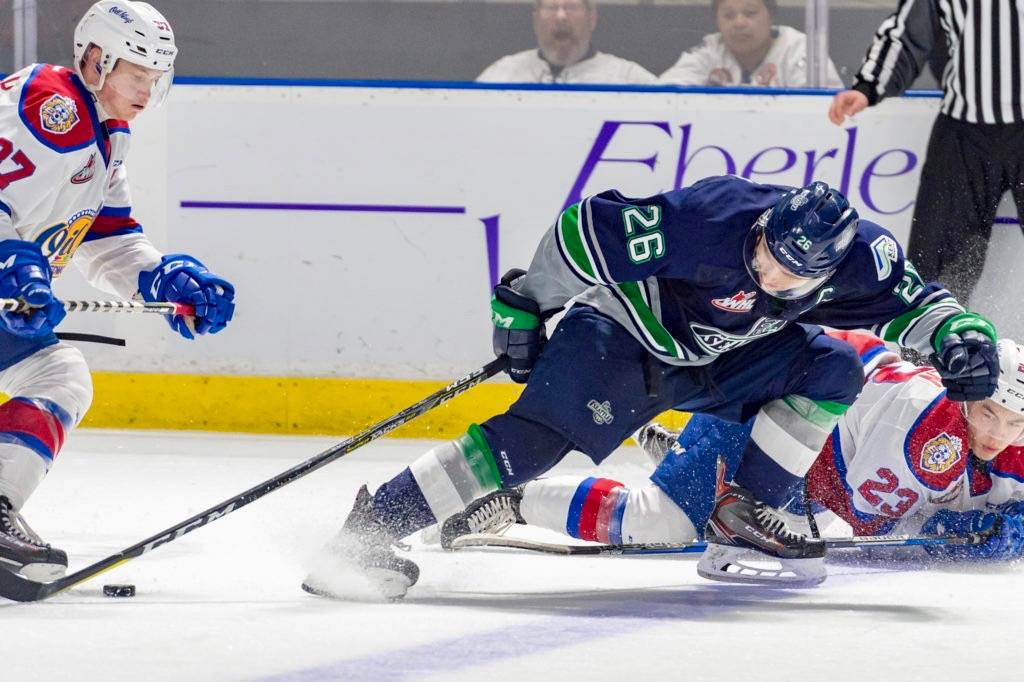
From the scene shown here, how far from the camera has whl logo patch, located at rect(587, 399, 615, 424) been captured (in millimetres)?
2750

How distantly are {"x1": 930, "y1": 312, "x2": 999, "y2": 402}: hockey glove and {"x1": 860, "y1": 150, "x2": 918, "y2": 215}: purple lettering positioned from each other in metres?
1.94

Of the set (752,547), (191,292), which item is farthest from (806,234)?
(191,292)

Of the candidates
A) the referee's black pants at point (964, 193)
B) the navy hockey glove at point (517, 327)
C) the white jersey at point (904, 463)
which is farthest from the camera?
the referee's black pants at point (964, 193)

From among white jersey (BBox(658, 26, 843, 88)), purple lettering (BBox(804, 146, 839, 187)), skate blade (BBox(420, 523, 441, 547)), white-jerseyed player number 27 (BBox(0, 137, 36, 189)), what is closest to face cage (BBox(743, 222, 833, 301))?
skate blade (BBox(420, 523, 441, 547))

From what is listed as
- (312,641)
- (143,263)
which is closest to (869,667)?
(312,641)

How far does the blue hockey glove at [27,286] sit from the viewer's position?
2609 millimetres

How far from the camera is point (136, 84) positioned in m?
2.95

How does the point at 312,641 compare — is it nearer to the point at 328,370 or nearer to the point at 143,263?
the point at 143,263

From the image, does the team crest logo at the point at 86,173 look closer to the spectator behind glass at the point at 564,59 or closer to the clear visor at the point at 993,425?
the clear visor at the point at 993,425

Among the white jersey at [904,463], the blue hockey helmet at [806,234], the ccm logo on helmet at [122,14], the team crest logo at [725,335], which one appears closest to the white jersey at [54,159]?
the ccm logo on helmet at [122,14]

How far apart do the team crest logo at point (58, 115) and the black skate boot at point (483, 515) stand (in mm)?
1045

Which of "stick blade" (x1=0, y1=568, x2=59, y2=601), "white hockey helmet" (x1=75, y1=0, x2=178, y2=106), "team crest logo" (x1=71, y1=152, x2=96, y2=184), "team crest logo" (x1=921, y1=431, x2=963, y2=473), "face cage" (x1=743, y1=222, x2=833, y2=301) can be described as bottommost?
"stick blade" (x1=0, y1=568, x2=59, y2=601)

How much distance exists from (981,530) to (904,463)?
0.66ft

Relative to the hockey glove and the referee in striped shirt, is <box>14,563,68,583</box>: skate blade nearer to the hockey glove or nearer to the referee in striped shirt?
the hockey glove
